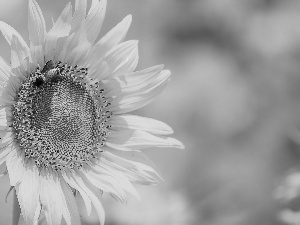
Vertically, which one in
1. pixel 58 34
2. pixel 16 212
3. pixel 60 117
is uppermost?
pixel 58 34

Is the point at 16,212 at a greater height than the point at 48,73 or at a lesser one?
lesser

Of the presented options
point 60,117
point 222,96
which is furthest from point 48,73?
point 222,96

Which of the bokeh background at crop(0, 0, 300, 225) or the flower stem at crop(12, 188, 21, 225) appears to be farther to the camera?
the bokeh background at crop(0, 0, 300, 225)

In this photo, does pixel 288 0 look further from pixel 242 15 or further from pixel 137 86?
pixel 137 86

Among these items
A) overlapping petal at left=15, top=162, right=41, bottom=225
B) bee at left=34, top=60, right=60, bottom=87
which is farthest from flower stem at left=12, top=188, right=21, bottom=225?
bee at left=34, top=60, right=60, bottom=87

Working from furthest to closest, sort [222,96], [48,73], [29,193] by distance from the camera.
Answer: [222,96], [48,73], [29,193]

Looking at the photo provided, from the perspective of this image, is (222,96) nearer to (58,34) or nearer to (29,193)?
(58,34)

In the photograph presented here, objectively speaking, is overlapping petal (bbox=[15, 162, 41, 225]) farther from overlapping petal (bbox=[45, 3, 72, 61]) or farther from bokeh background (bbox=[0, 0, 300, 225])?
bokeh background (bbox=[0, 0, 300, 225])
